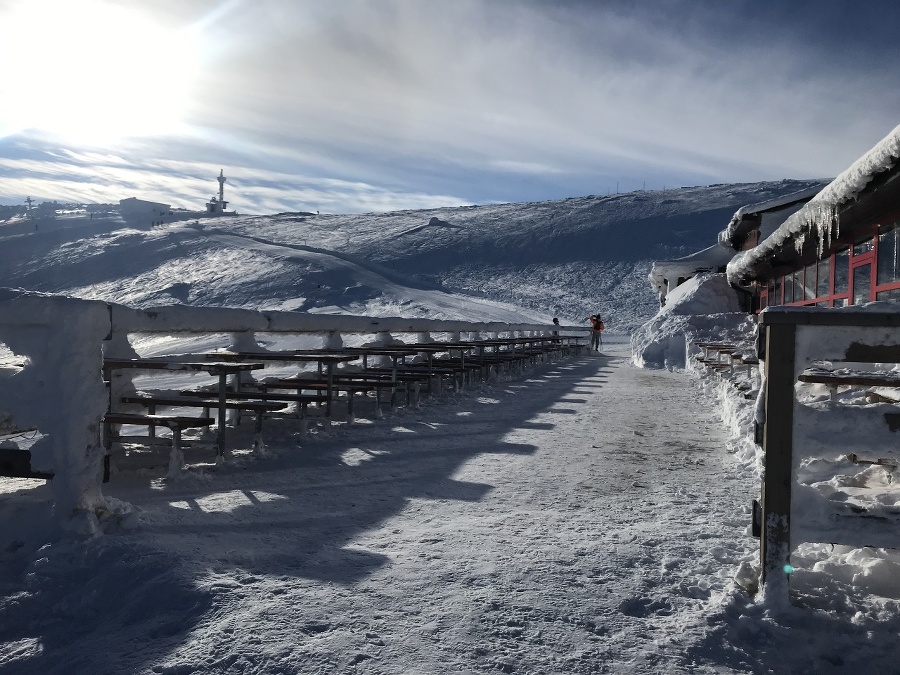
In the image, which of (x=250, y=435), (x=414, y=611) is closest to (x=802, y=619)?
(x=414, y=611)

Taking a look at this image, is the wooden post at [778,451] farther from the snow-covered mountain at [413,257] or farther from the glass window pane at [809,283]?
the snow-covered mountain at [413,257]

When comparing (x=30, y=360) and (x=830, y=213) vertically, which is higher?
(x=830, y=213)

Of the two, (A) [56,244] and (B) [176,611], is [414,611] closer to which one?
(B) [176,611]

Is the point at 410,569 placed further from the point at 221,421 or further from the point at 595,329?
the point at 595,329

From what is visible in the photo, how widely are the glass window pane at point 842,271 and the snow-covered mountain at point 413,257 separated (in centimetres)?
3499

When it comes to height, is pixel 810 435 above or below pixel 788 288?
below

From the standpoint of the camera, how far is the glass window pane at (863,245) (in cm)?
962

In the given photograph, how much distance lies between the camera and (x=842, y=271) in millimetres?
11297

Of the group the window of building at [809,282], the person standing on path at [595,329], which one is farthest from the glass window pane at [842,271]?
the person standing on path at [595,329]

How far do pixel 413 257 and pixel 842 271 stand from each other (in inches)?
3030

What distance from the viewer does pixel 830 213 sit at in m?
8.61

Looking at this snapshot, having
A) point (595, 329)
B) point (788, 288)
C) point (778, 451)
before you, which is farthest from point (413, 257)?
point (778, 451)

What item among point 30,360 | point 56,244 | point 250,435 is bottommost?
point 250,435

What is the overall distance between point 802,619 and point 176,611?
2.49m
